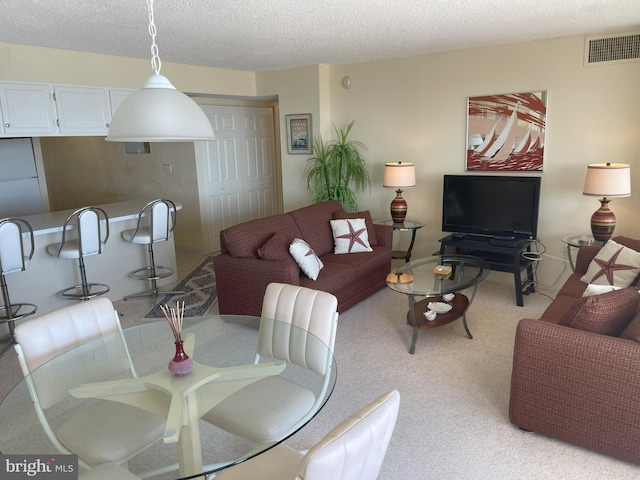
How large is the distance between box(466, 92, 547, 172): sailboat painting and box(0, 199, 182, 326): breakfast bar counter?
320 centimetres

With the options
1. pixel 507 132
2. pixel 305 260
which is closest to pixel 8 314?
pixel 305 260

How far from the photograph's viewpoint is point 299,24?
3600mm

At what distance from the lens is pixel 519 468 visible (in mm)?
2305

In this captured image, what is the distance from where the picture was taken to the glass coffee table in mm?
3484

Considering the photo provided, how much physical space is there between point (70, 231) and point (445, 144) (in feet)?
12.7

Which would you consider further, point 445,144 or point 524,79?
point 445,144

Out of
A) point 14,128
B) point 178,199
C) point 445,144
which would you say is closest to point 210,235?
point 178,199

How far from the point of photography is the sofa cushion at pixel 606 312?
2322mm

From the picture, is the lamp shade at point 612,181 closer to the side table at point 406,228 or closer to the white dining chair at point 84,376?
the side table at point 406,228

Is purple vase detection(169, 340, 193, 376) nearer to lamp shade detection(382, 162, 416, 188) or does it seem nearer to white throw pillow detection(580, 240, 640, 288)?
white throw pillow detection(580, 240, 640, 288)

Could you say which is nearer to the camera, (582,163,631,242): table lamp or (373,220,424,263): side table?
(582,163,631,242): table lamp

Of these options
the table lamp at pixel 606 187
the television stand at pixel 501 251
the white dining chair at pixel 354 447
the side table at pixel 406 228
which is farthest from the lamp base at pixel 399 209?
the white dining chair at pixel 354 447

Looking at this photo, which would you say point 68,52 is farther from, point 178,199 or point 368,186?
point 368,186

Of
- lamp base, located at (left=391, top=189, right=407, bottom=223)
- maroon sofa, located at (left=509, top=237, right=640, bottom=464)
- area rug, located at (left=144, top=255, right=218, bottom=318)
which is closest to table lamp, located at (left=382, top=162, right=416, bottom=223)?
lamp base, located at (left=391, top=189, right=407, bottom=223)
